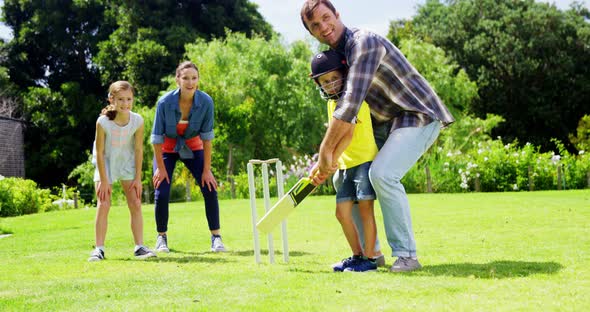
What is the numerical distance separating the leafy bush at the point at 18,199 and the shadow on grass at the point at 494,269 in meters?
14.0

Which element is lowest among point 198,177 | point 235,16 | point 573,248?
point 573,248

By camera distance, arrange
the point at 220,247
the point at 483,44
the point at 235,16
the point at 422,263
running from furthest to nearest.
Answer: the point at 483,44
the point at 235,16
the point at 220,247
the point at 422,263

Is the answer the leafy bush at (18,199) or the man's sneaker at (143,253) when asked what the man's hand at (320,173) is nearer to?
the man's sneaker at (143,253)

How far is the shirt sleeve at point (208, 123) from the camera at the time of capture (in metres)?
7.12

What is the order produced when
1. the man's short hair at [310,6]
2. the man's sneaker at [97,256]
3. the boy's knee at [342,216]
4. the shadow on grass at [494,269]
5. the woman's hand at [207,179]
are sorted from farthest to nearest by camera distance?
the woman's hand at [207,179], the man's sneaker at [97,256], the boy's knee at [342,216], the man's short hair at [310,6], the shadow on grass at [494,269]

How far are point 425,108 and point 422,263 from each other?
1.18 metres

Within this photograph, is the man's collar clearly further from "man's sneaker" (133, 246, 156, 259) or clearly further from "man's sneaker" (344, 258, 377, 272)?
"man's sneaker" (133, 246, 156, 259)

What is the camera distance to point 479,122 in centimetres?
3072

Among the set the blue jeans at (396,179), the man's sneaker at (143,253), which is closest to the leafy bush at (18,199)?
the man's sneaker at (143,253)

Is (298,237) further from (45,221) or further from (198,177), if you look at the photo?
(45,221)

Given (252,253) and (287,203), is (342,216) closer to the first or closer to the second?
(287,203)

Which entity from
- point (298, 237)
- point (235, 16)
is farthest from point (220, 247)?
point (235, 16)

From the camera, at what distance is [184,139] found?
7.20 metres

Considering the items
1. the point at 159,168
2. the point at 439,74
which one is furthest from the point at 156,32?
the point at 159,168
